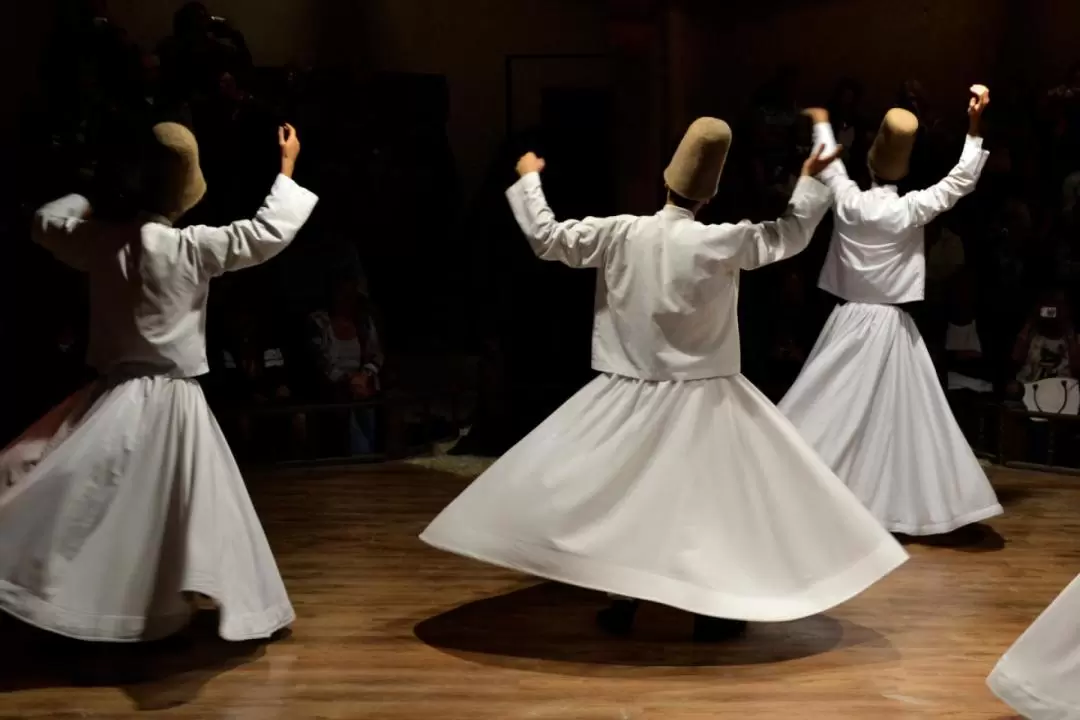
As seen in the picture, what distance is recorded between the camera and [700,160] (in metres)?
3.52

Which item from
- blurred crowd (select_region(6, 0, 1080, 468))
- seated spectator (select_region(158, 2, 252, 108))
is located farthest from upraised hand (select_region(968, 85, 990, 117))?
seated spectator (select_region(158, 2, 252, 108))

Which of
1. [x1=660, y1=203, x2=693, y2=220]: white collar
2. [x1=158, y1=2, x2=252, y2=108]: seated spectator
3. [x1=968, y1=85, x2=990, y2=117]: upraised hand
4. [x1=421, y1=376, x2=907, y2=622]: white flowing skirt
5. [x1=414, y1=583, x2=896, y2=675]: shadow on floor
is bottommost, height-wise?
[x1=414, y1=583, x2=896, y2=675]: shadow on floor

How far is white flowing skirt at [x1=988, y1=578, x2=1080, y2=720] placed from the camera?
9.23ft

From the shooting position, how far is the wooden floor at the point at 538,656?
3.17m

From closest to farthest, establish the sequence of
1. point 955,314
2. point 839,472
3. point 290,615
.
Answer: point 290,615, point 839,472, point 955,314

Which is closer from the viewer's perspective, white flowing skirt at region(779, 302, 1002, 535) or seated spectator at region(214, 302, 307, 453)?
white flowing skirt at region(779, 302, 1002, 535)

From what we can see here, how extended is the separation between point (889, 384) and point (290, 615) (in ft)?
7.78

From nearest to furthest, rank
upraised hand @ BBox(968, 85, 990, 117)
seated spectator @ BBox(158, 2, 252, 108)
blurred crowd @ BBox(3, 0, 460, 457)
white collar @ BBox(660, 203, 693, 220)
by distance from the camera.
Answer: white collar @ BBox(660, 203, 693, 220)
upraised hand @ BBox(968, 85, 990, 117)
blurred crowd @ BBox(3, 0, 460, 457)
seated spectator @ BBox(158, 2, 252, 108)

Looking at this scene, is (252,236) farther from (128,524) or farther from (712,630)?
(712,630)

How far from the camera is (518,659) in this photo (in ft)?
11.5

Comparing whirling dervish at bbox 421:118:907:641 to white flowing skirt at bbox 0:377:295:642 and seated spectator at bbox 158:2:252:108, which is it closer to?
white flowing skirt at bbox 0:377:295:642

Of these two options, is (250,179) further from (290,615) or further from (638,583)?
(638,583)

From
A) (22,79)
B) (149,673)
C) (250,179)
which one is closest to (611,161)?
(250,179)

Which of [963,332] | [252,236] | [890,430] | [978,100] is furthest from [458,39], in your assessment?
[252,236]
